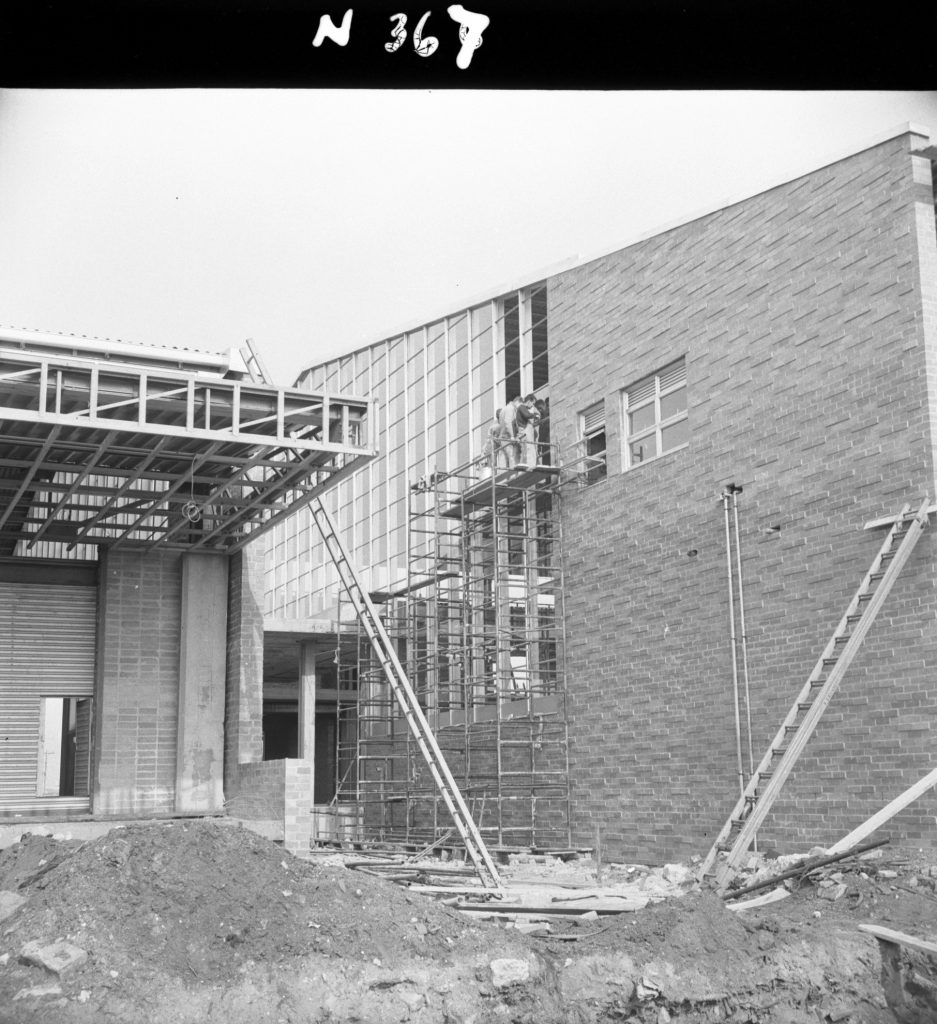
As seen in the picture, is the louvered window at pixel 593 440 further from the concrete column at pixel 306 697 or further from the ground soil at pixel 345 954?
the ground soil at pixel 345 954

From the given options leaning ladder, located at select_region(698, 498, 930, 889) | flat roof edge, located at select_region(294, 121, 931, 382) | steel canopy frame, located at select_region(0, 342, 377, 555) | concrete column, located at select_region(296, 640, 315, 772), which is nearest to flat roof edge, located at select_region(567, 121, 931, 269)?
flat roof edge, located at select_region(294, 121, 931, 382)

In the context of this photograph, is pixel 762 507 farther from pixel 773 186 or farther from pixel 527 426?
pixel 527 426

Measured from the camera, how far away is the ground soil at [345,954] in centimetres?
966

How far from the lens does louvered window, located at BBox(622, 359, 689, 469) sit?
71.8 ft

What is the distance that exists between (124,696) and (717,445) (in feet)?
37.3

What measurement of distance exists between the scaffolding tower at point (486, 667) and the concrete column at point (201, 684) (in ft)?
18.0

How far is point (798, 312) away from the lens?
19.1 metres

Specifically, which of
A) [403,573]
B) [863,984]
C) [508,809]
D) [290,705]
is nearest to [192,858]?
[863,984]

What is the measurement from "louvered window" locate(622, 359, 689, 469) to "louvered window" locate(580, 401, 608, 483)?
0.86 metres

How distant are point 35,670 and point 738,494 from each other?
1279cm

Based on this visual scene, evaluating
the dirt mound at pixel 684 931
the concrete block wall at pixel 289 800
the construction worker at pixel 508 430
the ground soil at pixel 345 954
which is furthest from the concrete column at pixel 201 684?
the dirt mound at pixel 684 931

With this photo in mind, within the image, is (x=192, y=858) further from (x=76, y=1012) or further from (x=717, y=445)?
(x=717, y=445)

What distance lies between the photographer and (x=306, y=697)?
110 feet

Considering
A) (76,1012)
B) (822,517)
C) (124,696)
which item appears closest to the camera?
(76,1012)
